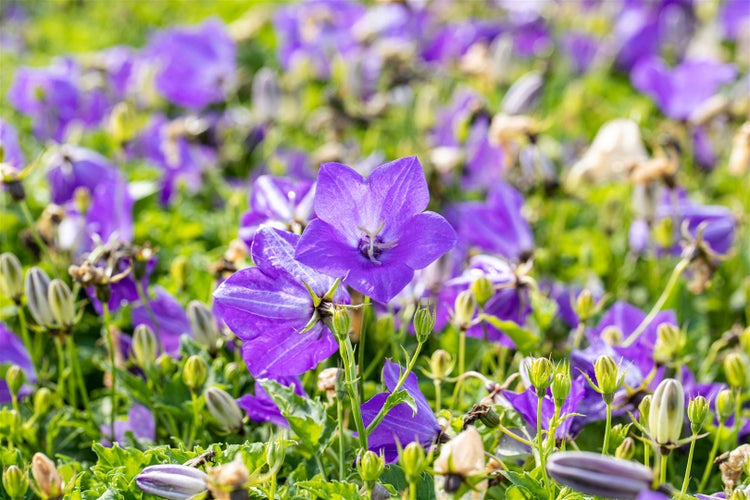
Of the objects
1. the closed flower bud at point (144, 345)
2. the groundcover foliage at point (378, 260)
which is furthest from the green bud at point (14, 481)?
the closed flower bud at point (144, 345)

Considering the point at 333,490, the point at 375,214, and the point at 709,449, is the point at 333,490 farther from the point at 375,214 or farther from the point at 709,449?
the point at 709,449

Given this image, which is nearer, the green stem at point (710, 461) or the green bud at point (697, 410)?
the green bud at point (697, 410)

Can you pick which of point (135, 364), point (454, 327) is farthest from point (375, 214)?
point (135, 364)

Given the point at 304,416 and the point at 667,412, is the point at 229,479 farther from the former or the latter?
the point at 667,412

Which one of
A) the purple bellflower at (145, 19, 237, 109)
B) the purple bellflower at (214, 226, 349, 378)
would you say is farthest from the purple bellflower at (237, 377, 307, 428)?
the purple bellflower at (145, 19, 237, 109)

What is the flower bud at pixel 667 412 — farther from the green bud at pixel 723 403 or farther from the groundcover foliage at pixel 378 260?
the green bud at pixel 723 403

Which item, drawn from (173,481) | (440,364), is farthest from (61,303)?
(440,364)

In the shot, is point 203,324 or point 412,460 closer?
point 412,460
